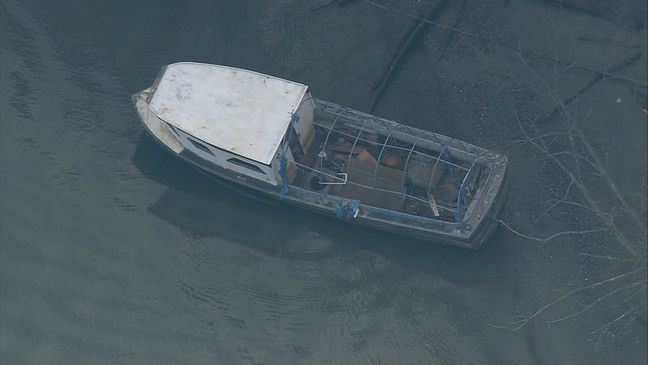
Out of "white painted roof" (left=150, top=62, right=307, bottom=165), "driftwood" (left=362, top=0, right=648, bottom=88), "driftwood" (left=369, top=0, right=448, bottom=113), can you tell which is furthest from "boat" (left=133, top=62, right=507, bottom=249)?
"driftwood" (left=362, top=0, right=648, bottom=88)

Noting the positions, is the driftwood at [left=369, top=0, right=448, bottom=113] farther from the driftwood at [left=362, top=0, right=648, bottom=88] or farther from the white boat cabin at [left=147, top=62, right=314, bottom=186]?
the white boat cabin at [left=147, top=62, right=314, bottom=186]

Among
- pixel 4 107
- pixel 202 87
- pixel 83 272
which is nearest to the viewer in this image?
pixel 202 87

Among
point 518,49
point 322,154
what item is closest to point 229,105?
point 322,154

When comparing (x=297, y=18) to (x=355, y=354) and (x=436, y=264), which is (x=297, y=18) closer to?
(x=436, y=264)

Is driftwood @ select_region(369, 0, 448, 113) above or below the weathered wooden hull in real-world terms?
above

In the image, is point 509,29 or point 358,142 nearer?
point 358,142

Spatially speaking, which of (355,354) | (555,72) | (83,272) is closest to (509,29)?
(555,72)

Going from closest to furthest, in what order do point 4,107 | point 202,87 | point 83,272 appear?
point 202,87 < point 83,272 < point 4,107
